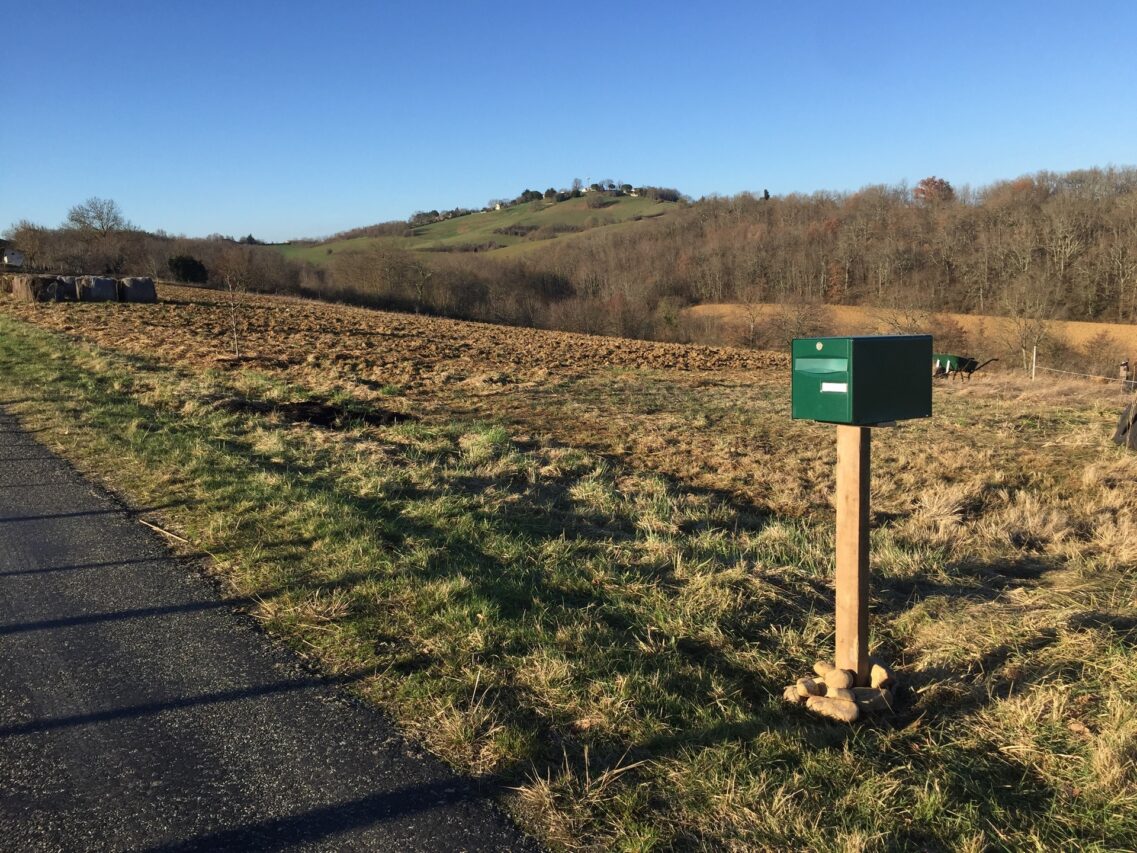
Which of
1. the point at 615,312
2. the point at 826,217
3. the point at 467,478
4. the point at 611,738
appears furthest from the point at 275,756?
the point at 826,217

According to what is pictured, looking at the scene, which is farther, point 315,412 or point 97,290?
point 97,290

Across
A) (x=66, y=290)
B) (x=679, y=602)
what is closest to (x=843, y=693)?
(x=679, y=602)

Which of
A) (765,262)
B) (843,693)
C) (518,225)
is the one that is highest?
(518,225)

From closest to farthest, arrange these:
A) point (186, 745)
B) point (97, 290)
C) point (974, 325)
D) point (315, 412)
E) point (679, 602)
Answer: point (186, 745)
point (679, 602)
point (315, 412)
point (97, 290)
point (974, 325)

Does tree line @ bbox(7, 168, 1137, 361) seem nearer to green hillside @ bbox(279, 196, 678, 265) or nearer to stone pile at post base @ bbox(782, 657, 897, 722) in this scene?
green hillside @ bbox(279, 196, 678, 265)

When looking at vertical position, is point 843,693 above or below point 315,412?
below

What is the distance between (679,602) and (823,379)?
1.71 m

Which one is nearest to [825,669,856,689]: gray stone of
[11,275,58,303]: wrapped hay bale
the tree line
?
[11,275,58,303]: wrapped hay bale

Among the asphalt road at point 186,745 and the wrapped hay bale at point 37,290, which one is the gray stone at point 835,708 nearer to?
the asphalt road at point 186,745

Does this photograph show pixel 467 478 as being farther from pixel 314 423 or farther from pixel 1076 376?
A: pixel 1076 376

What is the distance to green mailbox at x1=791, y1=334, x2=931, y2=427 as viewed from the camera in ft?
10.2

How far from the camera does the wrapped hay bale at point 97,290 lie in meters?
33.1

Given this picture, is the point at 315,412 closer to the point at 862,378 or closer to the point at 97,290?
the point at 862,378

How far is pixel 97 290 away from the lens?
110 feet
